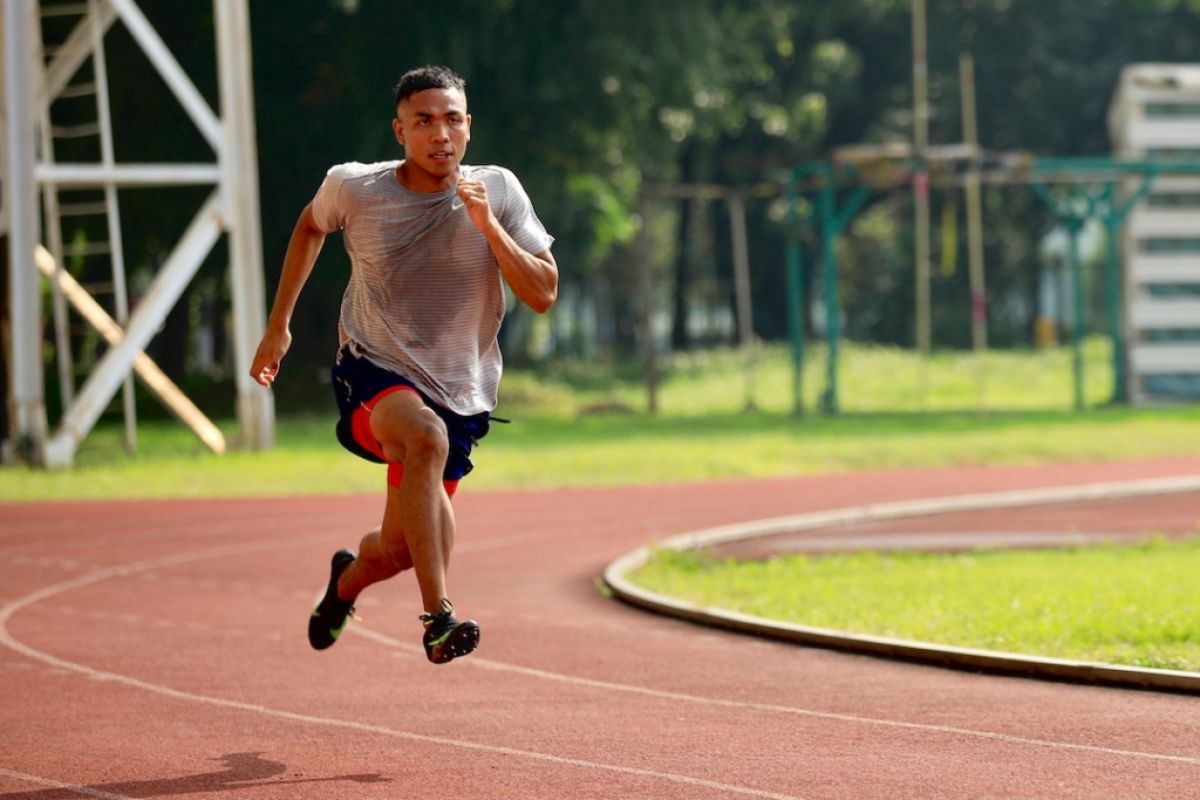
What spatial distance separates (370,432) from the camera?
761cm

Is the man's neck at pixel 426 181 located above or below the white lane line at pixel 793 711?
above

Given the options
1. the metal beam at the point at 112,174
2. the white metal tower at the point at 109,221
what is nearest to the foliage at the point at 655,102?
the white metal tower at the point at 109,221

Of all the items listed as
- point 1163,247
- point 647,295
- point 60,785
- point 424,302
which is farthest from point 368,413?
point 1163,247

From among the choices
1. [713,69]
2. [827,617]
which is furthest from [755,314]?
[827,617]

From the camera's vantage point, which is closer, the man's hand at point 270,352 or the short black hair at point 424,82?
the short black hair at point 424,82

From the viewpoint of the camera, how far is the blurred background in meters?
33.7

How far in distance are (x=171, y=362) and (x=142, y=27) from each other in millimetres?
13710

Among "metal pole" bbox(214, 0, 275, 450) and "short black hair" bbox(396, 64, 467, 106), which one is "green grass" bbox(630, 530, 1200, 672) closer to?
"short black hair" bbox(396, 64, 467, 106)

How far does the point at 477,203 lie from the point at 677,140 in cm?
3297

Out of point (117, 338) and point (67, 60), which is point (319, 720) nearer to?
point (117, 338)

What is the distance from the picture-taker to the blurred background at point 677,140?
33688mm

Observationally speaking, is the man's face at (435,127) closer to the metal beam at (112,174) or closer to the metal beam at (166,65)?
the metal beam at (112,174)

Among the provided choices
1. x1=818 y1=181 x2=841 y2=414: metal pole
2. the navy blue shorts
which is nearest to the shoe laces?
the navy blue shorts

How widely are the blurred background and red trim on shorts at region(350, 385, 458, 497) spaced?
18.7 metres
